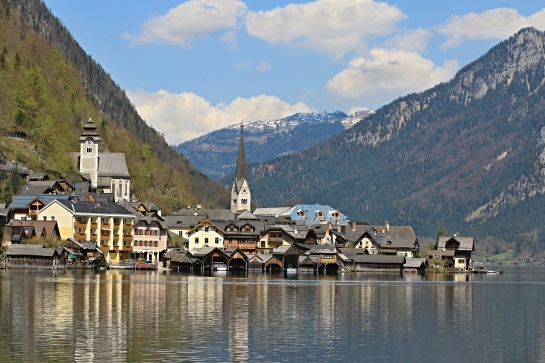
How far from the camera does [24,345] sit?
53.6 metres

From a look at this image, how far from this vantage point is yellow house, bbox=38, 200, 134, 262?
146 meters

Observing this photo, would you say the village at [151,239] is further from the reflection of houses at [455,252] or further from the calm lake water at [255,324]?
the calm lake water at [255,324]

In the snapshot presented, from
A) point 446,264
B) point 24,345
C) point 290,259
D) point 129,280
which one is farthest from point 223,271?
point 24,345

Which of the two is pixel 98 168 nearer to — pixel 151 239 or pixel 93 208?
pixel 151 239

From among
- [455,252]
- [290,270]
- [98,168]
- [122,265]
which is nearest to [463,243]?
[455,252]

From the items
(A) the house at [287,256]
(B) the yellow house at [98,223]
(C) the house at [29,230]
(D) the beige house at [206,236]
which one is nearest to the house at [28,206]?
(B) the yellow house at [98,223]

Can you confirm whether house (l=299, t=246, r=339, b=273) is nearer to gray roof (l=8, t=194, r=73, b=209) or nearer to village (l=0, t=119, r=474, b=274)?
village (l=0, t=119, r=474, b=274)

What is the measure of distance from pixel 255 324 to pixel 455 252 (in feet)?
430

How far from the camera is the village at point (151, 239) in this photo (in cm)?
13962

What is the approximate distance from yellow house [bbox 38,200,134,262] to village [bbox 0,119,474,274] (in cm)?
13

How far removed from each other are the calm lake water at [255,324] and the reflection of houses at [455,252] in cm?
Answer: 8765

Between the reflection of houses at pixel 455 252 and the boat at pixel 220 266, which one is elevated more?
the reflection of houses at pixel 455 252

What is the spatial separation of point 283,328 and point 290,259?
96.5 m

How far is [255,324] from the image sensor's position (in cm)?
6656
